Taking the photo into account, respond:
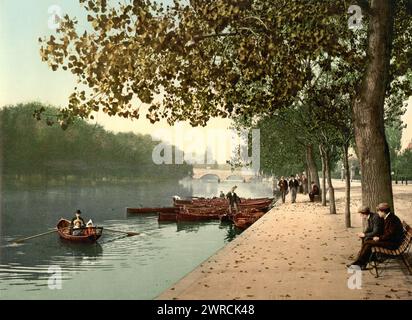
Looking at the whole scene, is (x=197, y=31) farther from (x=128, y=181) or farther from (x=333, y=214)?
(x=128, y=181)

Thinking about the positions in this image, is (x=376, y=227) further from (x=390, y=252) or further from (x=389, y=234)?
(x=390, y=252)

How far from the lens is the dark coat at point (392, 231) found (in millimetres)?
10820

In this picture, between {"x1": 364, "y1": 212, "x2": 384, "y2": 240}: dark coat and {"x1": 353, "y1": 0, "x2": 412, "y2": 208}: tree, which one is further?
{"x1": 353, "y1": 0, "x2": 412, "y2": 208}: tree

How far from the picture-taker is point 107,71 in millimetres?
10570

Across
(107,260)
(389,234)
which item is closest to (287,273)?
(389,234)

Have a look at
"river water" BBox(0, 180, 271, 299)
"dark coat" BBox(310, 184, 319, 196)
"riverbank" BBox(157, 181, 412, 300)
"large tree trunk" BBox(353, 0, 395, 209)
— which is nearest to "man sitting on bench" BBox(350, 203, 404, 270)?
"riverbank" BBox(157, 181, 412, 300)

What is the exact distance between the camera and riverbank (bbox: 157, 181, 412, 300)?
9.54m

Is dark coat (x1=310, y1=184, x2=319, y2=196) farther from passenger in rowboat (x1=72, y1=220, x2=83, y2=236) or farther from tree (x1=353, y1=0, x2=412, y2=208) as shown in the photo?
tree (x1=353, y1=0, x2=412, y2=208)

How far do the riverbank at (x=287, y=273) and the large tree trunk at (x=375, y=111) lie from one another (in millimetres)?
2043

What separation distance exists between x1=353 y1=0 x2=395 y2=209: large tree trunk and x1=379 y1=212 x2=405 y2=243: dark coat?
2322mm

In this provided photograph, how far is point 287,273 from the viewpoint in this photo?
1162cm

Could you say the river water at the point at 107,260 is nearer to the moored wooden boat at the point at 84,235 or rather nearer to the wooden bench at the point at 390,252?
the moored wooden boat at the point at 84,235

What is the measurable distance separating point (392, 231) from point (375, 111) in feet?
11.5
